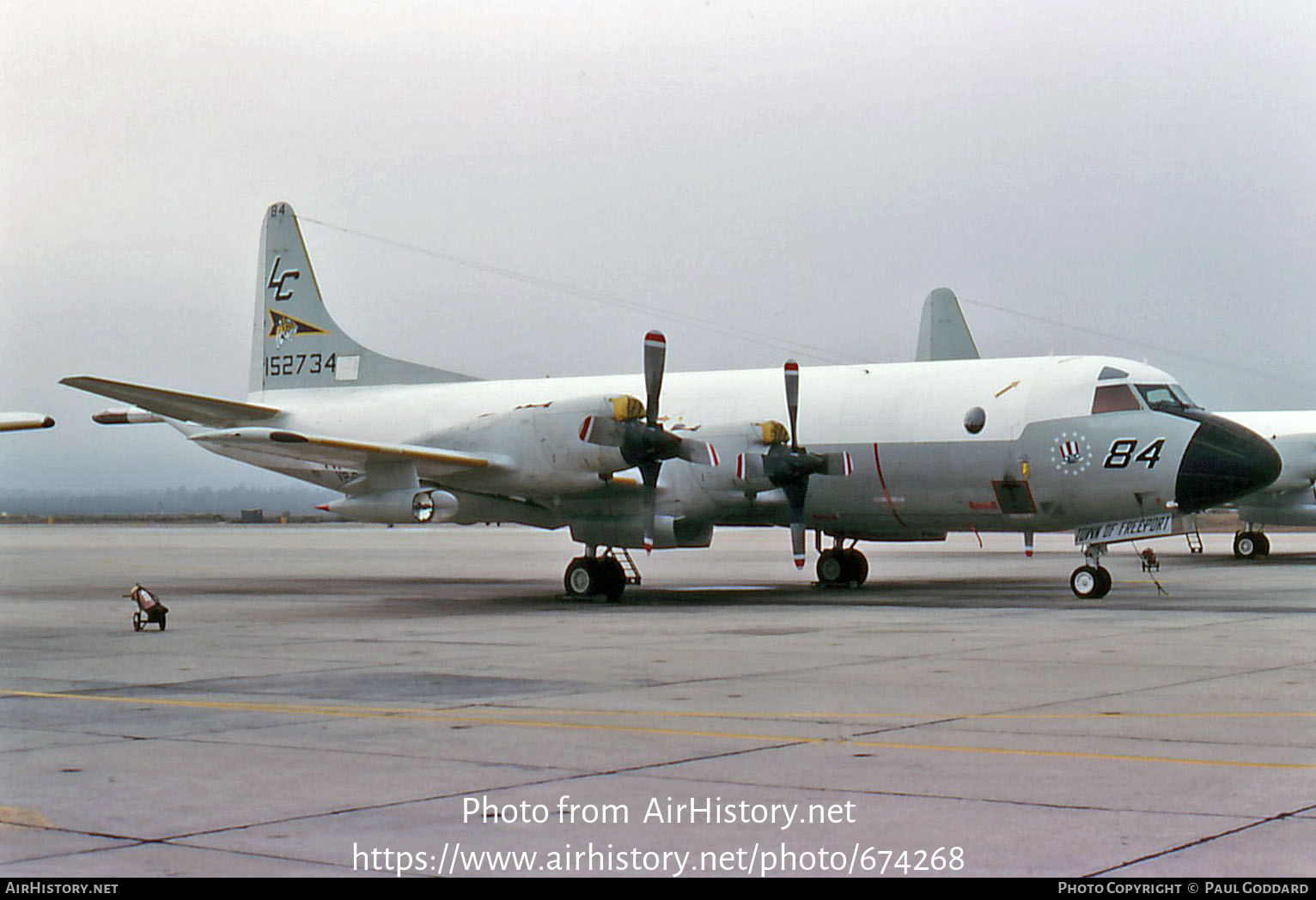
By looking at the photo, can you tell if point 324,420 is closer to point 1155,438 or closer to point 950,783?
point 1155,438

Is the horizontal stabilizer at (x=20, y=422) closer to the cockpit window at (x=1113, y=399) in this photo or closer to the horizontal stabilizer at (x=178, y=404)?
the horizontal stabilizer at (x=178, y=404)

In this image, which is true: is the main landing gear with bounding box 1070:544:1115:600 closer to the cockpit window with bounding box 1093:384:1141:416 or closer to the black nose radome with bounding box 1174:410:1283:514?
the black nose radome with bounding box 1174:410:1283:514

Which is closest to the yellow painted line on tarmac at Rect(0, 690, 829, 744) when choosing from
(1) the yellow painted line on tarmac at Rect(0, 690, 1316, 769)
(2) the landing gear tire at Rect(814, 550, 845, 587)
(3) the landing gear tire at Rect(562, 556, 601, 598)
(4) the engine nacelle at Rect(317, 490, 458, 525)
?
(1) the yellow painted line on tarmac at Rect(0, 690, 1316, 769)

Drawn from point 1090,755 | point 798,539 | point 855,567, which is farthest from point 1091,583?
point 1090,755

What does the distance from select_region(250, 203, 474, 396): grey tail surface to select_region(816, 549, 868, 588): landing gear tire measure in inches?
391

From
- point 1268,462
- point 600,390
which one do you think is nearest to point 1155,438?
point 1268,462

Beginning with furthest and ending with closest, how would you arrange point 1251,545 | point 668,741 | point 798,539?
point 1251,545 → point 798,539 → point 668,741

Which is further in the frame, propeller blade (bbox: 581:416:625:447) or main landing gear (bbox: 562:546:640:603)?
main landing gear (bbox: 562:546:640:603)

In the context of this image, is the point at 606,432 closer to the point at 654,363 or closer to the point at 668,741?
the point at 654,363

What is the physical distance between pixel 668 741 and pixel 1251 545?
35.5 metres

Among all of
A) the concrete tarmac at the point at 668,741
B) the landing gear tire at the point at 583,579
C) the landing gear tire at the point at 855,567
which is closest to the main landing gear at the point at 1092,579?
the concrete tarmac at the point at 668,741

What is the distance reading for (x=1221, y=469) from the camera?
21453 millimetres

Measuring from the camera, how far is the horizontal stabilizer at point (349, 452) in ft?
71.7

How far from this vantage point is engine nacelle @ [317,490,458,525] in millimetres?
22766
